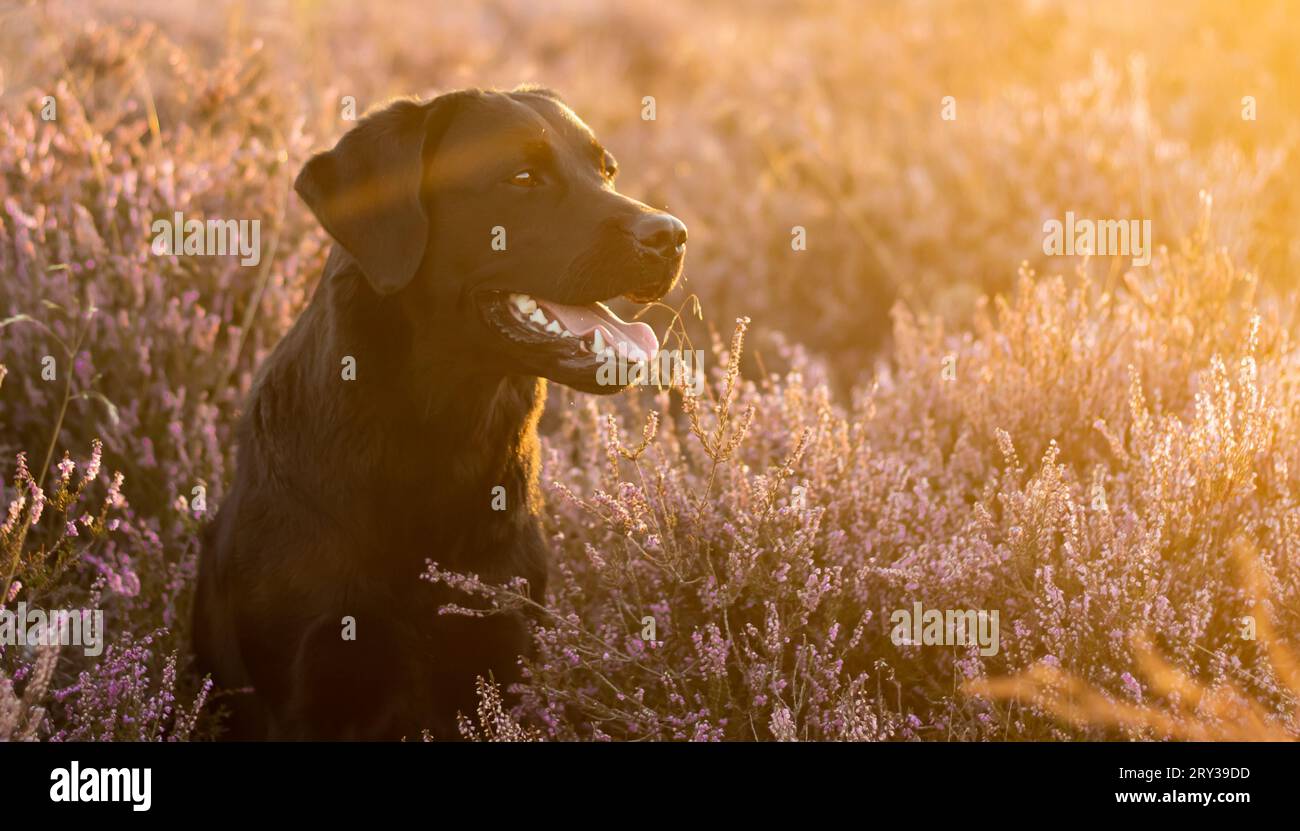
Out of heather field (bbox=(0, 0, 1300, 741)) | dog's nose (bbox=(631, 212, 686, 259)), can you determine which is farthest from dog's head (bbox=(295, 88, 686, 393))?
heather field (bbox=(0, 0, 1300, 741))

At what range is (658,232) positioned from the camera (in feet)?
9.95

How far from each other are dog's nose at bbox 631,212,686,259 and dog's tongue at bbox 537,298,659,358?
8.0 inches

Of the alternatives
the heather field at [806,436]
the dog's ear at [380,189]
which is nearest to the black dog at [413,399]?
the dog's ear at [380,189]

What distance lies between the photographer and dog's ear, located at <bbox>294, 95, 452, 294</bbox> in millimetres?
2904

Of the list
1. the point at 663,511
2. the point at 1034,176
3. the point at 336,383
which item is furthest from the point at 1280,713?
the point at 1034,176

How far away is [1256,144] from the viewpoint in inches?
282

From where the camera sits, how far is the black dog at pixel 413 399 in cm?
297

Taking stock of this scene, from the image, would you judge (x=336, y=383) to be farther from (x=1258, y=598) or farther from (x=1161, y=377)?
(x=1161, y=377)

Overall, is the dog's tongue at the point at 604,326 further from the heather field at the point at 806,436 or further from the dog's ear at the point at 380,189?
the dog's ear at the point at 380,189

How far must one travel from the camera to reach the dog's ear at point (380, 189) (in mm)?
2904

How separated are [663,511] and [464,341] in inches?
25.9

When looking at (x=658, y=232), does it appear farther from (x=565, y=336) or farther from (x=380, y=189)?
(x=380, y=189)

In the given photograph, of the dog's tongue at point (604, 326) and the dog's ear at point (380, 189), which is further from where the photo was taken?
the dog's tongue at point (604, 326)

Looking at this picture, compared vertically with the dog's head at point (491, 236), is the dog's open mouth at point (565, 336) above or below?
below
